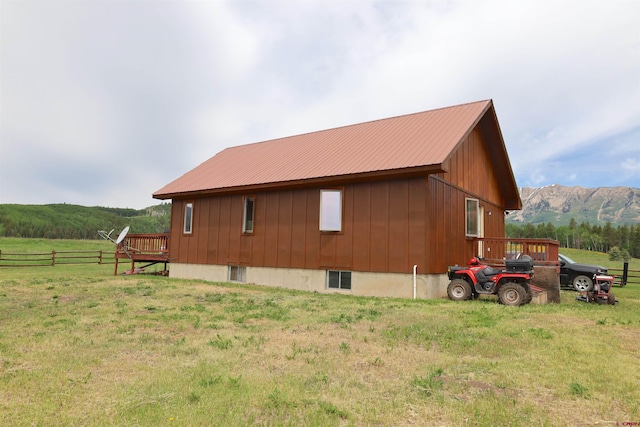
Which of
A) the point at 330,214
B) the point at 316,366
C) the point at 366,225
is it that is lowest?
the point at 316,366

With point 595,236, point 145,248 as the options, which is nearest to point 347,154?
point 145,248

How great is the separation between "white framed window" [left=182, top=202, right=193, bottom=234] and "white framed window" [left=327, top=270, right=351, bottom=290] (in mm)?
8106

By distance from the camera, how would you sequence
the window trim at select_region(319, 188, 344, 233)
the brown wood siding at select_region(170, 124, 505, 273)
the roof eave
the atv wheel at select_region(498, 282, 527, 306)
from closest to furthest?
the atv wheel at select_region(498, 282, 527, 306) < the roof eave < the brown wood siding at select_region(170, 124, 505, 273) < the window trim at select_region(319, 188, 344, 233)

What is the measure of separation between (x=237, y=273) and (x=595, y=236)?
125696 millimetres

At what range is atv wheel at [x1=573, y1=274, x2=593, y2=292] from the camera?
15.0 m

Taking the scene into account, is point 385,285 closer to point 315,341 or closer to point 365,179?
point 365,179

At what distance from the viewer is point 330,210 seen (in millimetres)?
13898

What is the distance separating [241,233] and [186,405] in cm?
1282

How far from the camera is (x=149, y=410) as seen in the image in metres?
3.57

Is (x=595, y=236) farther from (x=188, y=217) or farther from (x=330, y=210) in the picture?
(x=188, y=217)

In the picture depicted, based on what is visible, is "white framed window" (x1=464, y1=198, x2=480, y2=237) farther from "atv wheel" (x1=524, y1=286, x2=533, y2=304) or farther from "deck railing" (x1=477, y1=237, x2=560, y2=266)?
"atv wheel" (x1=524, y1=286, x2=533, y2=304)

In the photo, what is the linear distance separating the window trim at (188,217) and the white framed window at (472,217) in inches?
475

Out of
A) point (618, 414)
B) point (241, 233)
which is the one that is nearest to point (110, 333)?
point (618, 414)

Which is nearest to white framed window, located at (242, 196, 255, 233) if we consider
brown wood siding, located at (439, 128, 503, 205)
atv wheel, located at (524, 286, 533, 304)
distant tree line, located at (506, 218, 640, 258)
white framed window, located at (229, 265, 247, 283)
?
white framed window, located at (229, 265, 247, 283)
